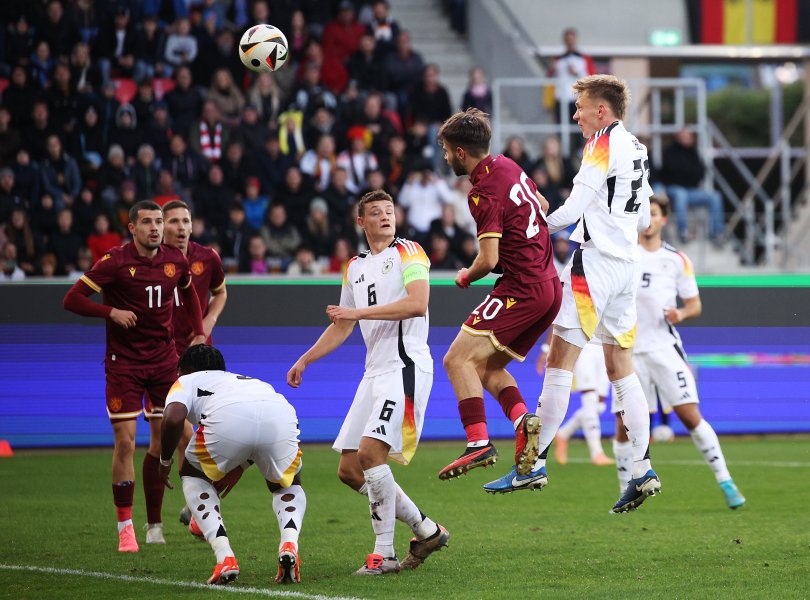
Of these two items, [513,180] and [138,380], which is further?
[138,380]

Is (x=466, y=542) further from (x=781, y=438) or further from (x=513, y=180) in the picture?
(x=781, y=438)

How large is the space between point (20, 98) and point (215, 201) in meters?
3.26

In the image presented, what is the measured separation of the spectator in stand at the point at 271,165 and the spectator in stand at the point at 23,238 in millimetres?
3179

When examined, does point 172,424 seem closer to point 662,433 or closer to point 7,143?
point 662,433

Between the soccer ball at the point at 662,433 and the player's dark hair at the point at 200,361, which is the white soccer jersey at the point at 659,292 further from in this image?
the player's dark hair at the point at 200,361

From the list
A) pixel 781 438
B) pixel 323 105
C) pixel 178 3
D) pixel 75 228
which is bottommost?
pixel 781 438

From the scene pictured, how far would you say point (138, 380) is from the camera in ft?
31.8

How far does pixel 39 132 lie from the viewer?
18.3 m

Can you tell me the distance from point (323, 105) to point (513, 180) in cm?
1181

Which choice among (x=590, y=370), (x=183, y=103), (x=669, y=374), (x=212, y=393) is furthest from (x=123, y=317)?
(x=183, y=103)

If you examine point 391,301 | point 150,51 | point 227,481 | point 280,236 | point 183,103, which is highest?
Answer: point 150,51

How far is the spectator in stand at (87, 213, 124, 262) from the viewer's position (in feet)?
55.6

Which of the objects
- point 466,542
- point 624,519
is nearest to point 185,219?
point 466,542

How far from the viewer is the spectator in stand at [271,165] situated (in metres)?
18.4
